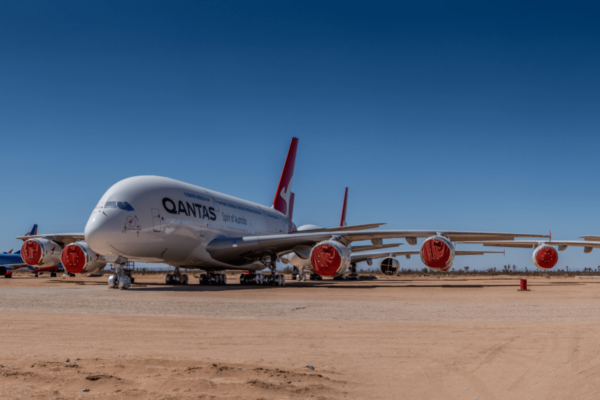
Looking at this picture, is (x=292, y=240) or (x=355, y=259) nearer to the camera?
(x=292, y=240)

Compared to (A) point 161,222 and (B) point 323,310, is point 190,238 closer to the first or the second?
(A) point 161,222

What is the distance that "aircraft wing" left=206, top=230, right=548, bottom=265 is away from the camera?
841 inches

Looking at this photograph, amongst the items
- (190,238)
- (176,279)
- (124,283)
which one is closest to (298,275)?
(176,279)

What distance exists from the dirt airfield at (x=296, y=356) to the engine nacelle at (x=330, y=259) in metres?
9.88

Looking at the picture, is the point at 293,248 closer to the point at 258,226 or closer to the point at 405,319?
the point at 258,226

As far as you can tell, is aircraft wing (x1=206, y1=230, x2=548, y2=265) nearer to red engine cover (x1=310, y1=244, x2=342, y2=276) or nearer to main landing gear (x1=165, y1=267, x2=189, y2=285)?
red engine cover (x1=310, y1=244, x2=342, y2=276)

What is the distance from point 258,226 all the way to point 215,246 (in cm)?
577

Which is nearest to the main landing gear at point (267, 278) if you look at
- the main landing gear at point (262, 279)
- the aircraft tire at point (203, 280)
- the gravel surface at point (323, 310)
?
the main landing gear at point (262, 279)

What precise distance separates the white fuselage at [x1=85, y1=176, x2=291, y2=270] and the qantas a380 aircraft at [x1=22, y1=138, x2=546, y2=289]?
0.11 feet

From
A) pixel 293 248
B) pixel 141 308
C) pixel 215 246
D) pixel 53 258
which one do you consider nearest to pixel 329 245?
pixel 293 248

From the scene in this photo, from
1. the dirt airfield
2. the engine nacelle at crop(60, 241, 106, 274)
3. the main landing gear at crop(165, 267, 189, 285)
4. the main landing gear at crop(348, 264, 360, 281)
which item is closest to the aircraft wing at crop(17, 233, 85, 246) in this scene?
the engine nacelle at crop(60, 241, 106, 274)

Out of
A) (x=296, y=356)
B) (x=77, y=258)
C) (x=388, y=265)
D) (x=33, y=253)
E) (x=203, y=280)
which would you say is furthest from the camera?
(x=388, y=265)

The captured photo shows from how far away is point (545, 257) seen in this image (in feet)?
99.2

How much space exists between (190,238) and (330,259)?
6.05 m
